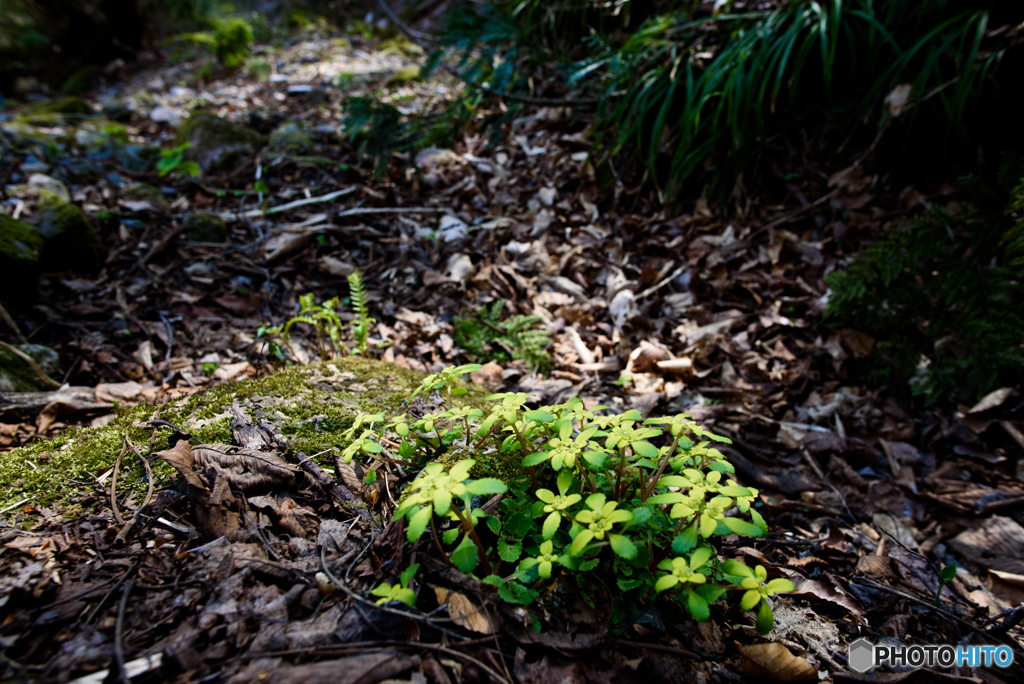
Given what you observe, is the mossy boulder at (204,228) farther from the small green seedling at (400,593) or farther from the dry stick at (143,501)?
the small green seedling at (400,593)

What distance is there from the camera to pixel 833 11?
2.93 meters

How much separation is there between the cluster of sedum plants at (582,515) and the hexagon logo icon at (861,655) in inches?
11.7

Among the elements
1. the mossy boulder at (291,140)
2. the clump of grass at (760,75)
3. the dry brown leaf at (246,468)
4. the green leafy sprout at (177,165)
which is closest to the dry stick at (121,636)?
the dry brown leaf at (246,468)

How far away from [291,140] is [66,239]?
2392 millimetres

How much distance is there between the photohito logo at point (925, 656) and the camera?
120cm

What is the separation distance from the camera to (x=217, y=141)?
182 inches

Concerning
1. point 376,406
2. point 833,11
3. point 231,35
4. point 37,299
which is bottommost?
point 376,406

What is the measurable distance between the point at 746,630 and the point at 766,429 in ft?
4.67

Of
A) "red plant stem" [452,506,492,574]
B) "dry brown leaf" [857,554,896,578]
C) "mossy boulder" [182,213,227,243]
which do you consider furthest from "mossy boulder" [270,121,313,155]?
"dry brown leaf" [857,554,896,578]

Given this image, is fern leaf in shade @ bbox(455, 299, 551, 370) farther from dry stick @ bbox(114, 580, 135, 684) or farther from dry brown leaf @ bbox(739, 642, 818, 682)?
dry stick @ bbox(114, 580, 135, 684)

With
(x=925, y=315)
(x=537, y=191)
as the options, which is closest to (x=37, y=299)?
(x=537, y=191)

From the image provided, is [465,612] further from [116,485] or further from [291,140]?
[291,140]

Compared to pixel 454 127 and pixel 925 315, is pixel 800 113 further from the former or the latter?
pixel 454 127

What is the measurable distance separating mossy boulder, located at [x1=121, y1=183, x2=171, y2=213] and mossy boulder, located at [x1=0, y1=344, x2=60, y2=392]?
193cm
